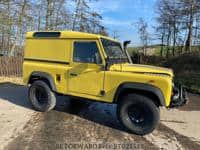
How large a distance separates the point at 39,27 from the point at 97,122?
1447 centimetres

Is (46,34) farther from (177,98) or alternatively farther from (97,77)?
(177,98)

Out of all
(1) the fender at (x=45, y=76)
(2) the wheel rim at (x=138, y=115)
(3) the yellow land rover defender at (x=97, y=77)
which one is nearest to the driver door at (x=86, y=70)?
(3) the yellow land rover defender at (x=97, y=77)

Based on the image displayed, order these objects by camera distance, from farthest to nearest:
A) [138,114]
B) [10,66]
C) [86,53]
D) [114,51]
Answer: [10,66] < [114,51] < [86,53] < [138,114]

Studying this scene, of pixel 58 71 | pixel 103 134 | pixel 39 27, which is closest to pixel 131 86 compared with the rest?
pixel 103 134

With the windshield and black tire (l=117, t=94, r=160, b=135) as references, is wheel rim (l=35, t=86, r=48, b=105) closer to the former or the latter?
the windshield

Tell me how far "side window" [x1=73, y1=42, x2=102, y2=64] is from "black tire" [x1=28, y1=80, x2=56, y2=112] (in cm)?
128

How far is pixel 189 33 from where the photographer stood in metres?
23.9

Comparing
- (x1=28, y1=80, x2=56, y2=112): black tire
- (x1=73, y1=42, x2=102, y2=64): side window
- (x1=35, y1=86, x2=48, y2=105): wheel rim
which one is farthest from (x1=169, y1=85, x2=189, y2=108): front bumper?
(x1=35, y1=86, x2=48, y2=105): wheel rim

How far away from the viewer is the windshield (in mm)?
7283

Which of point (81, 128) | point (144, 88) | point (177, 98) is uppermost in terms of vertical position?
point (144, 88)

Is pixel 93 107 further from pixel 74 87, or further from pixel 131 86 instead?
pixel 131 86

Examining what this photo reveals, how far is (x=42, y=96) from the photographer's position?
27.2ft

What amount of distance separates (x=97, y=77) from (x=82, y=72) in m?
0.48

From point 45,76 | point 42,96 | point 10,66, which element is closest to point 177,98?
point 45,76
